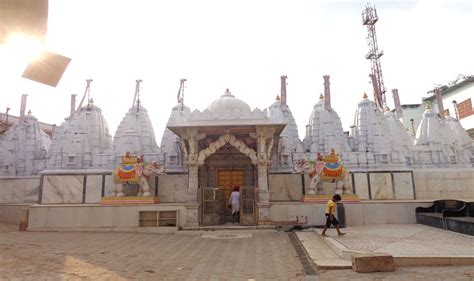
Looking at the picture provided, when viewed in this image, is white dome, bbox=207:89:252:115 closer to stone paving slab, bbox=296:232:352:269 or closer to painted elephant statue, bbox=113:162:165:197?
painted elephant statue, bbox=113:162:165:197

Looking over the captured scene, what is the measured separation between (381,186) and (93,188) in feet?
51.3

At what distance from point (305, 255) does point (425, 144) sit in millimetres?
17504

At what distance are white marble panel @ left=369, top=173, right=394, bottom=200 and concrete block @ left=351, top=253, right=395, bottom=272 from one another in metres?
12.5

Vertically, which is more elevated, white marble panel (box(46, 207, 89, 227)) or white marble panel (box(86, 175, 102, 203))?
white marble panel (box(86, 175, 102, 203))

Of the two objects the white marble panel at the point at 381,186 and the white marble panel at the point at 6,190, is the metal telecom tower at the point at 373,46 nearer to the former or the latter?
the white marble panel at the point at 381,186

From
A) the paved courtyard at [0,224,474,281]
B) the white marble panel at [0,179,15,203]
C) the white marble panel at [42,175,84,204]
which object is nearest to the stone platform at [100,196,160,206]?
the paved courtyard at [0,224,474,281]

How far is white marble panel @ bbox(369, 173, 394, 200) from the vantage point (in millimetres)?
17297

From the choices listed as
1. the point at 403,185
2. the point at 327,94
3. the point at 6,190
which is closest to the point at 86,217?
the point at 6,190

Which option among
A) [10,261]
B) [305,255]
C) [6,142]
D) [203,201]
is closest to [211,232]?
[203,201]

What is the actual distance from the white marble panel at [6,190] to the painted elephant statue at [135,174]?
1079 cm

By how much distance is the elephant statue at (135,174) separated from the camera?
14.5 metres

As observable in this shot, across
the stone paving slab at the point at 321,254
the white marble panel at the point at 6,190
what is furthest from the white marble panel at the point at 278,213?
the white marble panel at the point at 6,190

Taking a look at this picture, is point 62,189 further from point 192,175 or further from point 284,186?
point 284,186

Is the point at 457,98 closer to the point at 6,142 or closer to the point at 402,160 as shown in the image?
the point at 402,160
